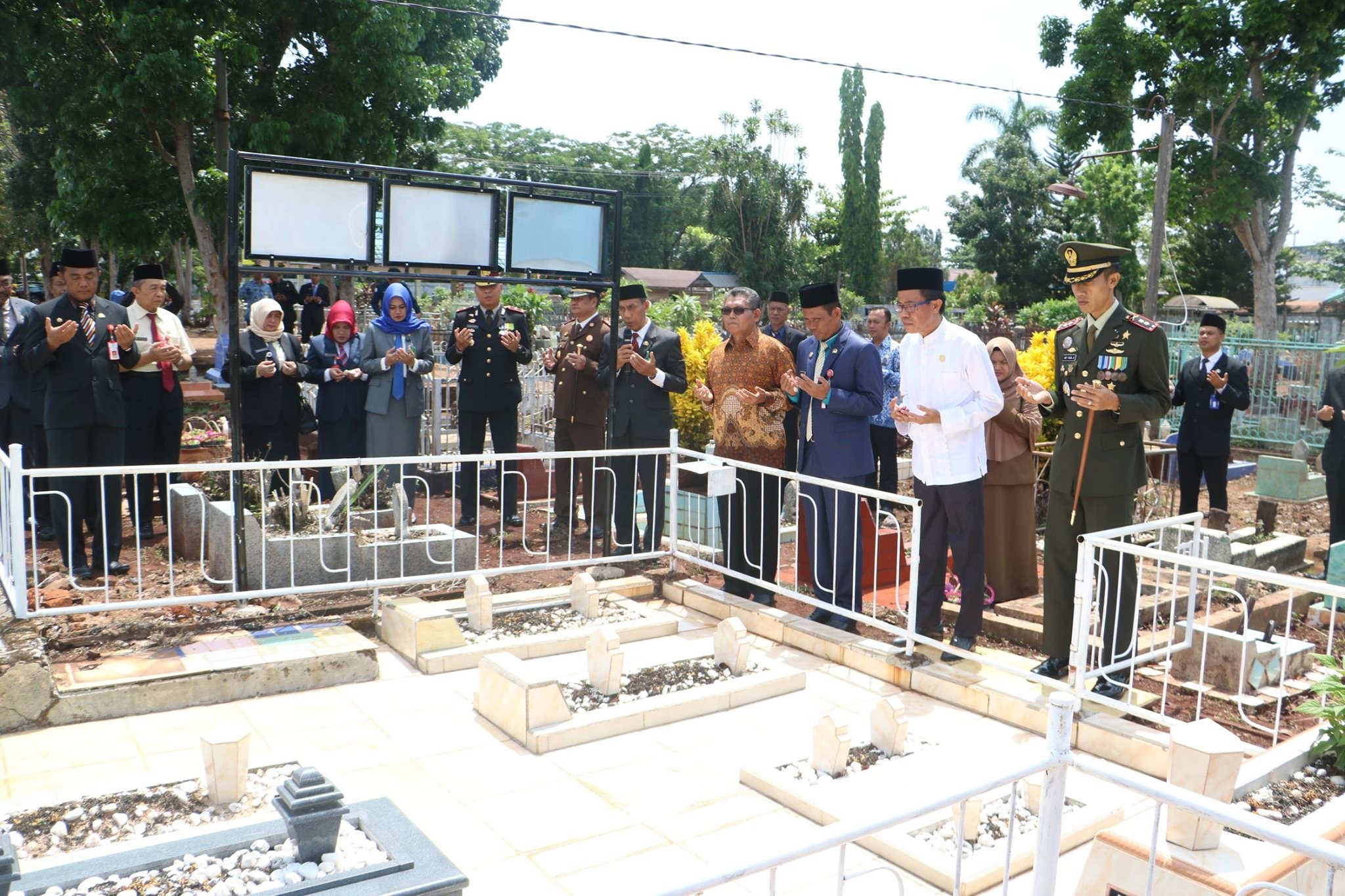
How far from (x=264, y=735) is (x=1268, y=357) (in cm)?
1652

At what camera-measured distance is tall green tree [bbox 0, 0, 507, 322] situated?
14984mm

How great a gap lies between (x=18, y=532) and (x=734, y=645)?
3674mm

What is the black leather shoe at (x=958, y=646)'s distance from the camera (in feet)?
19.0

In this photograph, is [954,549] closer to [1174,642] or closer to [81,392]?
[1174,642]

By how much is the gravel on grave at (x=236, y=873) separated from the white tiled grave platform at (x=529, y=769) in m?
0.49

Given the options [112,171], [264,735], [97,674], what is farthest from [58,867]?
[112,171]

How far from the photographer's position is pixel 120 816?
4.04 m

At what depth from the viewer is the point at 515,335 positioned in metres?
8.80

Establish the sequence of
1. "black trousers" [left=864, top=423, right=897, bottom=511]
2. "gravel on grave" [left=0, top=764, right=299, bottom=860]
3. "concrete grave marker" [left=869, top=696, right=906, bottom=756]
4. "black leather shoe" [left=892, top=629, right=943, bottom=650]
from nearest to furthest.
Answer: "gravel on grave" [left=0, top=764, right=299, bottom=860] → "concrete grave marker" [left=869, top=696, right=906, bottom=756] → "black leather shoe" [left=892, top=629, right=943, bottom=650] → "black trousers" [left=864, top=423, right=897, bottom=511]

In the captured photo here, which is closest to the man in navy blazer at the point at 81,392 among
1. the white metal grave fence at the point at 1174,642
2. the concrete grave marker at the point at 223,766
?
the concrete grave marker at the point at 223,766

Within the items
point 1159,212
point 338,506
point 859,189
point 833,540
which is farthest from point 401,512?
point 859,189

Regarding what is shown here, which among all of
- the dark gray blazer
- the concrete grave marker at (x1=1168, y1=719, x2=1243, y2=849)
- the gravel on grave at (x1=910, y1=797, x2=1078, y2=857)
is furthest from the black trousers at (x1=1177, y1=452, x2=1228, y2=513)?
the concrete grave marker at (x1=1168, y1=719, x2=1243, y2=849)

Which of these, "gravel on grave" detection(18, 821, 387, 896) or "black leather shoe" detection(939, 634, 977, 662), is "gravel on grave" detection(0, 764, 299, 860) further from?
"black leather shoe" detection(939, 634, 977, 662)

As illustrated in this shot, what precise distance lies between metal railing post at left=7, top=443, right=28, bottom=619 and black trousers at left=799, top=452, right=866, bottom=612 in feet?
14.0
